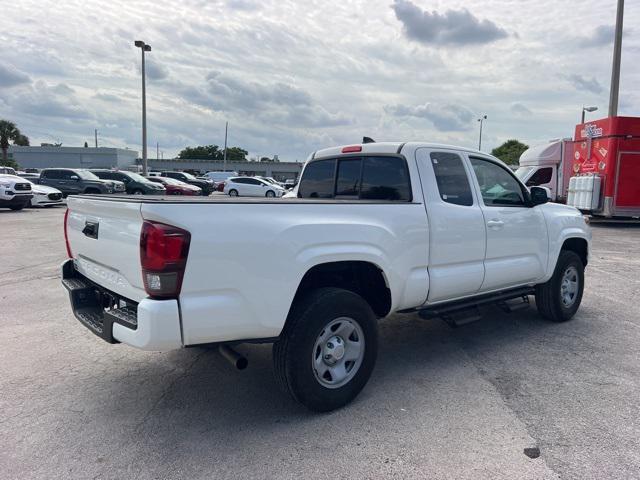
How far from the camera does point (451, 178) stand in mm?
4512

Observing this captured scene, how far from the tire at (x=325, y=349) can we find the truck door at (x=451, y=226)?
871 mm

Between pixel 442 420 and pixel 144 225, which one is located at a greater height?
pixel 144 225

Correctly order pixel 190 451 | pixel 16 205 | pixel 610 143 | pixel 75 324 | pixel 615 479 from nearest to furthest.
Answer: pixel 615 479
pixel 190 451
pixel 75 324
pixel 610 143
pixel 16 205

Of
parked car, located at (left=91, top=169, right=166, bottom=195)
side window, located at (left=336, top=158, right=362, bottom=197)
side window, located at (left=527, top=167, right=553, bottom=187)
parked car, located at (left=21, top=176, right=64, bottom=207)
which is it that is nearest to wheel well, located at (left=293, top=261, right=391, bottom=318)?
side window, located at (left=336, top=158, right=362, bottom=197)

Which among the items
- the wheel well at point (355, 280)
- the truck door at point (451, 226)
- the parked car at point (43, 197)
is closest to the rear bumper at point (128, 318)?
the wheel well at point (355, 280)

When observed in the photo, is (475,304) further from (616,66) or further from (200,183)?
(200,183)

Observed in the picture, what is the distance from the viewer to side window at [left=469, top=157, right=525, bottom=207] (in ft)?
15.8

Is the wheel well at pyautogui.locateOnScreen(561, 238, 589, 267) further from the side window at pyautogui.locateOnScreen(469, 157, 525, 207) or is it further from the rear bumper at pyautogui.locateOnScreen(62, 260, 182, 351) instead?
the rear bumper at pyautogui.locateOnScreen(62, 260, 182, 351)

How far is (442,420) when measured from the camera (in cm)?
341

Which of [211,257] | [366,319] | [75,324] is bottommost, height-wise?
[75,324]

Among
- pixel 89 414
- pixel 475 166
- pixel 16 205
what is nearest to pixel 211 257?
pixel 89 414

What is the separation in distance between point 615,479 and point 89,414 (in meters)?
3.40

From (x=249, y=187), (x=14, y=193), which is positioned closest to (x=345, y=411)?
(x=14, y=193)

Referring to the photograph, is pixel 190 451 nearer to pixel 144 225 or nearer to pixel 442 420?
pixel 144 225
